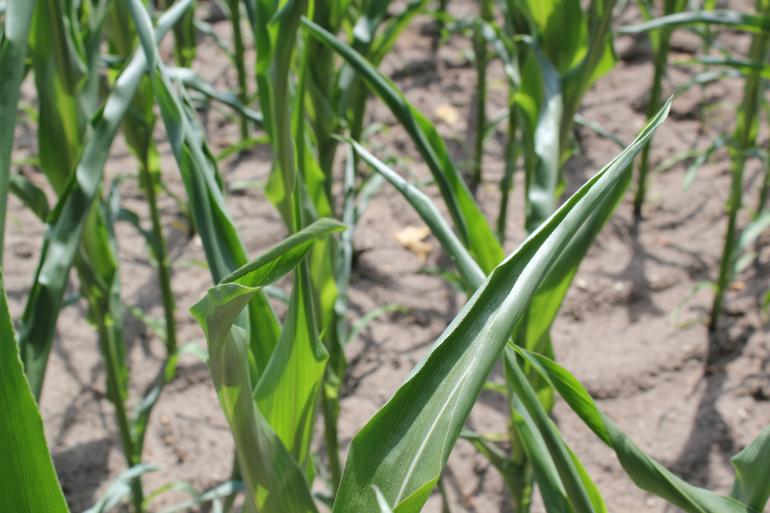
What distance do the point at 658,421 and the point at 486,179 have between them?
2.41 feet

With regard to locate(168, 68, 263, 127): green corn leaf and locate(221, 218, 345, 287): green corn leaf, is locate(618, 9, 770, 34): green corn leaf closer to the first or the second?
locate(168, 68, 263, 127): green corn leaf

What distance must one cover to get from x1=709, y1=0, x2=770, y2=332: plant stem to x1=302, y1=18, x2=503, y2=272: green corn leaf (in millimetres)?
799

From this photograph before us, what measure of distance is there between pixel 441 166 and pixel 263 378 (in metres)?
0.28

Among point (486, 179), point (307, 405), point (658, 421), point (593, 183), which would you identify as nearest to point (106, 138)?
point (307, 405)

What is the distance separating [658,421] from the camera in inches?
65.7

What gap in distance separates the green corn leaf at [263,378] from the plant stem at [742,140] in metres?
1.06

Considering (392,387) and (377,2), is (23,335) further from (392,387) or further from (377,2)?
(392,387)

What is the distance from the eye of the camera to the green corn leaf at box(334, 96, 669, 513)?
56 centimetres

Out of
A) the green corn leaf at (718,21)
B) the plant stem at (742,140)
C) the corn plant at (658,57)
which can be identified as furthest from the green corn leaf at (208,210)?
the corn plant at (658,57)

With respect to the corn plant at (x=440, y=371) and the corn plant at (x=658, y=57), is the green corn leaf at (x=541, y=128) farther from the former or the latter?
the corn plant at (x=658, y=57)

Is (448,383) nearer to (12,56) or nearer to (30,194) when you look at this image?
(12,56)

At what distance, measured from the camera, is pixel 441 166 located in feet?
3.09

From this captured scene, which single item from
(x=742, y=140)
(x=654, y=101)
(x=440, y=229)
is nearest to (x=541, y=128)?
(x=440, y=229)

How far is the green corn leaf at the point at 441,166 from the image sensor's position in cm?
94
